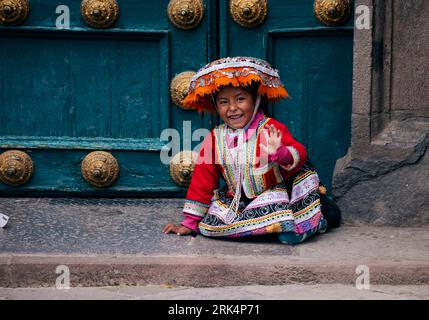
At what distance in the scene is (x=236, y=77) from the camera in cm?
395

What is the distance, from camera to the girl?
13.0 ft

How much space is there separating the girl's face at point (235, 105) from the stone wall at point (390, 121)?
Answer: 572 millimetres

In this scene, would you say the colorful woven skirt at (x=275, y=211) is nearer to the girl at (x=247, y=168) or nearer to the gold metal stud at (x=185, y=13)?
the girl at (x=247, y=168)

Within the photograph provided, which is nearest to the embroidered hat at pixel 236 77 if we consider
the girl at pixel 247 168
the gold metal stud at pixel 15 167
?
the girl at pixel 247 168

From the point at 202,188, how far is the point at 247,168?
9.9 inches

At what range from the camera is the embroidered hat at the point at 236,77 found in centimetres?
395

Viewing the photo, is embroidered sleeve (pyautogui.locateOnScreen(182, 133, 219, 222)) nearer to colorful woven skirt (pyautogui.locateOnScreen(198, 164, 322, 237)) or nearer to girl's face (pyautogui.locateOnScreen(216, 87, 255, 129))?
colorful woven skirt (pyautogui.locateOnScreen(198, 164, 322, 237))

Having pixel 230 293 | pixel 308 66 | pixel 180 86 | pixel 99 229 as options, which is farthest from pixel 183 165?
pixel 230 293

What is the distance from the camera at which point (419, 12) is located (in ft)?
13.9

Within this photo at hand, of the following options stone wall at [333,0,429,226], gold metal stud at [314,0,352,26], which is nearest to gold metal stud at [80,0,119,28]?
gold metal stud at [314,0,352,26]

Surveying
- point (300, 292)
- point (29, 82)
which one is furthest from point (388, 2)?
point (29, 82)

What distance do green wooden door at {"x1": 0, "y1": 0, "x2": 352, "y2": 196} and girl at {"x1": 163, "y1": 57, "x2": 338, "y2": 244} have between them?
619 millimetres

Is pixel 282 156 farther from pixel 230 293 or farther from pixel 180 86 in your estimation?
pixel 180 86

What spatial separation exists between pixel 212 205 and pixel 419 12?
139cm
